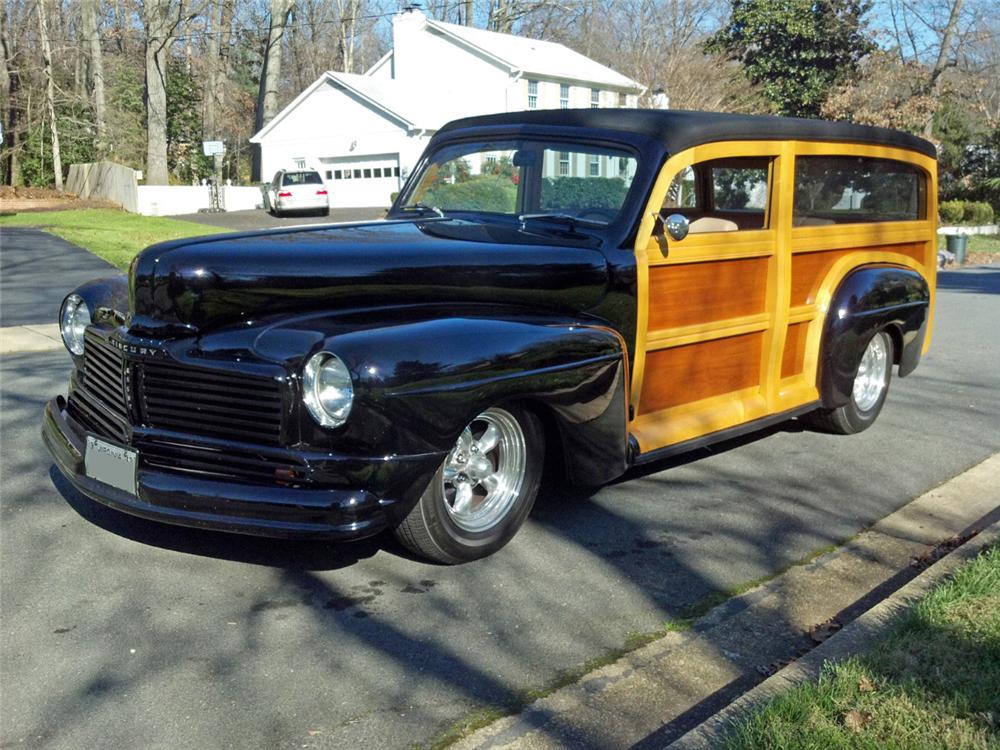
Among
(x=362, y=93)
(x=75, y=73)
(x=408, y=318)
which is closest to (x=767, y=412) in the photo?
(x=408, y=318)

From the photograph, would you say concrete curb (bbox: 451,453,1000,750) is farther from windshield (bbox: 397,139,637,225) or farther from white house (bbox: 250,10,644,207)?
white house (bbox: 250,10,644,207)

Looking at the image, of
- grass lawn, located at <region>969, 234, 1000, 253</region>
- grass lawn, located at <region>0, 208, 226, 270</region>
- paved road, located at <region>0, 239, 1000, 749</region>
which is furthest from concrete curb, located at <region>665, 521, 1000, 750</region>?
grass lawn, located at <region>969, 234, 1000, 253</region>

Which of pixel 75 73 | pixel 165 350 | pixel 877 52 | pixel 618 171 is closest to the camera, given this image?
pixel 165 350

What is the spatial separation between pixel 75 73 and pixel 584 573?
51901mm

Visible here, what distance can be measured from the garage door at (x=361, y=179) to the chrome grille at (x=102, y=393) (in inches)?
1307

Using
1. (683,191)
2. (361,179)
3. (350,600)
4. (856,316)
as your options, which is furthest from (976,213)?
(350,600)

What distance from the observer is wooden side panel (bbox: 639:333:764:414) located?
505 cm

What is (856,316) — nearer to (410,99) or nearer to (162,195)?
(162,195)

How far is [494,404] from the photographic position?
4062 mm

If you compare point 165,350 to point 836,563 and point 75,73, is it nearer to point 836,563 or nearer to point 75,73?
point 836,563

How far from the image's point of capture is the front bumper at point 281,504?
3.68 m

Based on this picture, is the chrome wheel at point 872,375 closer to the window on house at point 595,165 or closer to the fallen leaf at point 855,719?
the window on house at point 595,165

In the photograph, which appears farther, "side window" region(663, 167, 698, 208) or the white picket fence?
the white picket fence

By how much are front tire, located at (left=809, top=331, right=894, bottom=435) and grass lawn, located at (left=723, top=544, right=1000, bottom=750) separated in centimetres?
283
